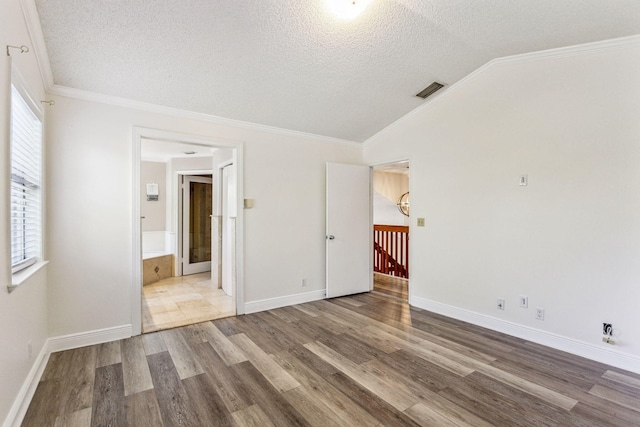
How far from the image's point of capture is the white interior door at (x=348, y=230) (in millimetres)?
4488

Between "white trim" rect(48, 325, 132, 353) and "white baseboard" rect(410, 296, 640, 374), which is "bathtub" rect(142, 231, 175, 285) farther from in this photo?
"white baseboard" rect(410, 296, 640, 374)

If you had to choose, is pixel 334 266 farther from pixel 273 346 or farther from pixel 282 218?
pixel 273 346

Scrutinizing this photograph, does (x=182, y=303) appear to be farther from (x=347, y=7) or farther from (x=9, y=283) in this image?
(x=347, y=7)

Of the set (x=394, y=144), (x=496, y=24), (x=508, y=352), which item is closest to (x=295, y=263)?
(x=394, y=144)

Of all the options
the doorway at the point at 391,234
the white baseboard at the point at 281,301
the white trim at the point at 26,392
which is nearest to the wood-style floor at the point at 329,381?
the white trim at the point at 26,392

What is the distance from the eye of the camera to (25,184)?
87.4 inches

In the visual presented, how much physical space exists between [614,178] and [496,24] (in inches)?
64.4

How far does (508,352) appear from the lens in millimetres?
2768

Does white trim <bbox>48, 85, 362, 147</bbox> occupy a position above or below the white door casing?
above

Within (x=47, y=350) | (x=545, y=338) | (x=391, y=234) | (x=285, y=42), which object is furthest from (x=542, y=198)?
(x=47, y=350)

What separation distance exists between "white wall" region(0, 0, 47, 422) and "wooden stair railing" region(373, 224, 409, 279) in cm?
512

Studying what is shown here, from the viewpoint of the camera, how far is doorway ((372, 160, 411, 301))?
524 cm

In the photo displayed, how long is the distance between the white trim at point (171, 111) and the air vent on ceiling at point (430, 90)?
4.64 feet

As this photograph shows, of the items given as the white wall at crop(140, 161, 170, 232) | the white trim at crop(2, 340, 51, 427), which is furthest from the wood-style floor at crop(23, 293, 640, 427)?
the white wall at crop(140, 161, 170, 232)
